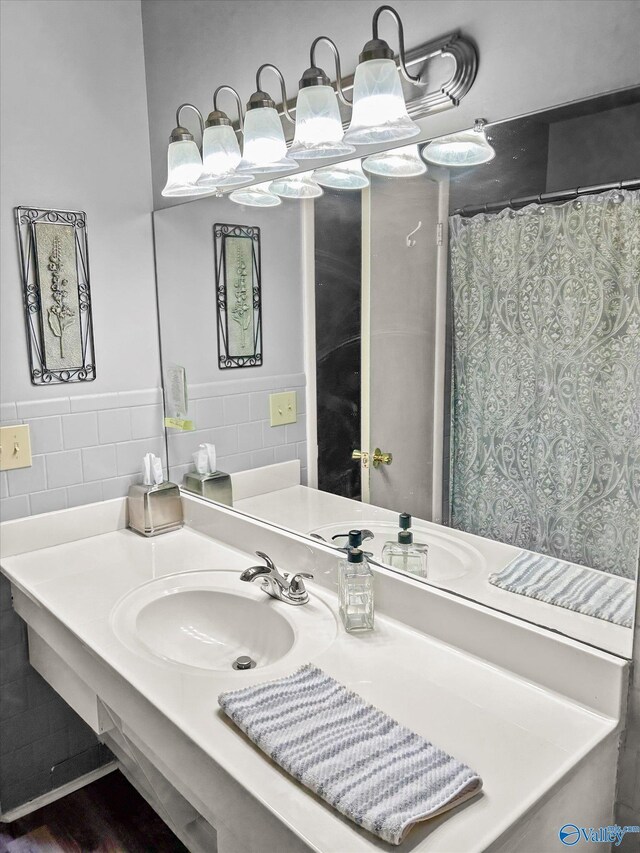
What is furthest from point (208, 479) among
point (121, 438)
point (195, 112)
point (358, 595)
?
point (195, 112)

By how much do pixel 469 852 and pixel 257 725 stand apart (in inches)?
13.2

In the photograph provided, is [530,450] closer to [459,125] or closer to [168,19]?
[459,125]

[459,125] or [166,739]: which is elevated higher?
[459,125]

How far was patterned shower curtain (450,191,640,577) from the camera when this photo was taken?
990 millimetres

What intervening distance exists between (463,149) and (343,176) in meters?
0.31

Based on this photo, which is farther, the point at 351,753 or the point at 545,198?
the point at 545,198

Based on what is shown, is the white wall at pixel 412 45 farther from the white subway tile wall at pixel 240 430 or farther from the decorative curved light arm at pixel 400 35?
the white subway tile wall at pixel 240 430

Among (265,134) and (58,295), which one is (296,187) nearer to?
(265,134)

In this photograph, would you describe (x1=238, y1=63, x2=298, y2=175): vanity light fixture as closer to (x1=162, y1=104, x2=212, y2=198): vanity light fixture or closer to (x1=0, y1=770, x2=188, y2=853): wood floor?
(x1=162, y1=104, x2=212, y2=198): vanity light fixture

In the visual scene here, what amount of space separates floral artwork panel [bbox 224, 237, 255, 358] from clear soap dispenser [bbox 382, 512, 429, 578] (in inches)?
26.7

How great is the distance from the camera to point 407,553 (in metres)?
1.33

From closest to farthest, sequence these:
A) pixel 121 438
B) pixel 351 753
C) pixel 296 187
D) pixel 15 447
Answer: pixel 351 753
pixel 296 187
pixel 15 447
pixel 121 438

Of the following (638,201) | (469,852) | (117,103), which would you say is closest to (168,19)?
(117,103)

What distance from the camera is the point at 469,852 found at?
0.75 metres
